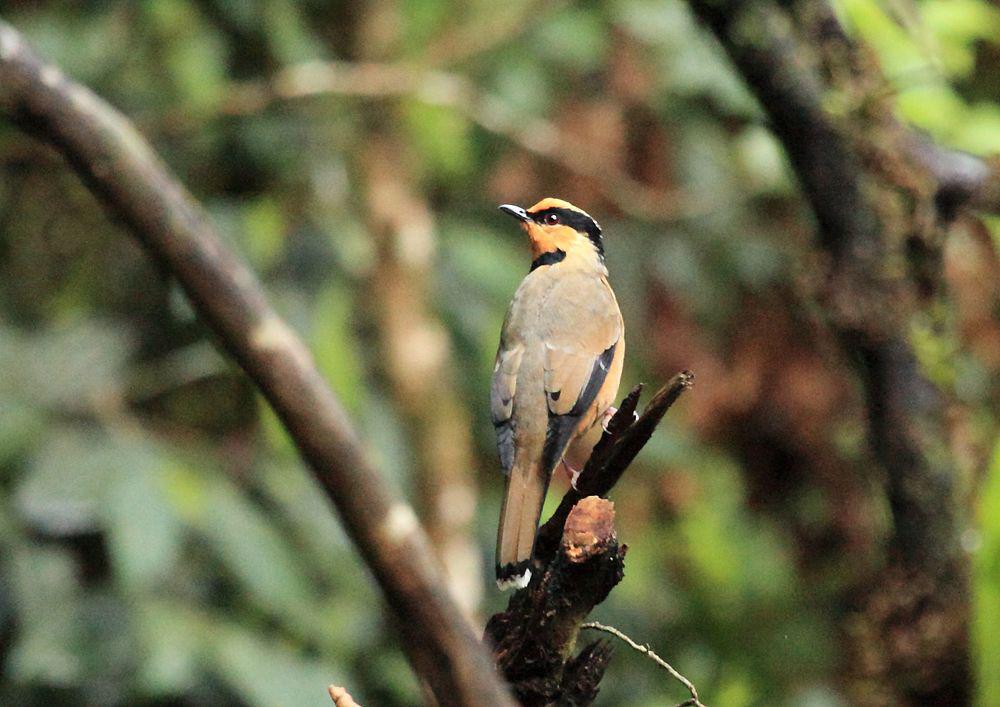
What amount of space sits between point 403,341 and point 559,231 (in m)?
3.15

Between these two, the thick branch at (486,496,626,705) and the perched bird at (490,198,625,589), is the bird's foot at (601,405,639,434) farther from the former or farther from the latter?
the thick branch at (486,496,626,705)

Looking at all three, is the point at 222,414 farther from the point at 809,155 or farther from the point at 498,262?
the point at 809,155

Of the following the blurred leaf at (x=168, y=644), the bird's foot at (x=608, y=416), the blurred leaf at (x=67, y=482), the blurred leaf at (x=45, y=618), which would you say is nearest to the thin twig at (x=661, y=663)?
the bird's foot at (x=608, y=416)

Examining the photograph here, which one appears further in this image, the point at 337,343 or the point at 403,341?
the point at 403,341

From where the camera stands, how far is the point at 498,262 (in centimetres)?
450

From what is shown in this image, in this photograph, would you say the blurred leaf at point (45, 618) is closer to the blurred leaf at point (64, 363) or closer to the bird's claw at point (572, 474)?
the blurred leaf at point (64, 363)

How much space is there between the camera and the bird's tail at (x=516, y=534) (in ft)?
5.12

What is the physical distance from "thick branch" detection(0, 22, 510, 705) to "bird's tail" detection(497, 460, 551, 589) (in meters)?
0.18

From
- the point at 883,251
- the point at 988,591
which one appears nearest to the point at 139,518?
the point at 883,251

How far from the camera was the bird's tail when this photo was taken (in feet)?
5.12

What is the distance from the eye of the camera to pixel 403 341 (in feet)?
15.7

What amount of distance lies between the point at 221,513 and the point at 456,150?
178 centimetres

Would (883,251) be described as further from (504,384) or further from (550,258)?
(504,384)

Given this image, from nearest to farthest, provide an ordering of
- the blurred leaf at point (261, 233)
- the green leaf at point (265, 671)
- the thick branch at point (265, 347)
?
the thick branch at point (265, 347) → the green leaf at point (265, 671) → the blurred leaf at point (261, 233)
